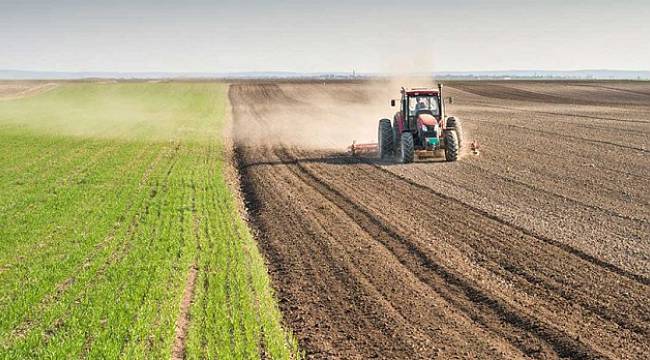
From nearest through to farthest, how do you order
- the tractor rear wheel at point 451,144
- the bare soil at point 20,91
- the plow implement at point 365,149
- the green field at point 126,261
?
the green field at point 126,261
the tractor rear wheel at point 451,144
the plow implement at point 365,149
the bare soil at point 20,91

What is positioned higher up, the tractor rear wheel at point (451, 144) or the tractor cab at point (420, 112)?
the tractor cab at point (420, 112)

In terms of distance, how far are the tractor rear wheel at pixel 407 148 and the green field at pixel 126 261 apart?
6204mm

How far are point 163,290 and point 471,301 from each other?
4.59m

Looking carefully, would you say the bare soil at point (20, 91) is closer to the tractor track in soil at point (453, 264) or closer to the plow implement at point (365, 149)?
the plow implement at point (365, 149)

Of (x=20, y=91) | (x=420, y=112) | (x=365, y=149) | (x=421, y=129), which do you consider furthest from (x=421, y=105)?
(x=20, y=91)

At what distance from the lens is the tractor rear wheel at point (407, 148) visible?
22250mm

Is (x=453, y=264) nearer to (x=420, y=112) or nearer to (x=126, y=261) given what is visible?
(x=126, y=261)

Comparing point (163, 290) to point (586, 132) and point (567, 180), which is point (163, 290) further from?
point (586, 132)

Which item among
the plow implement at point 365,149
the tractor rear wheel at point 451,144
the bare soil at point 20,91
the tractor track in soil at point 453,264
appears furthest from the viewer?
the bare soil at point 20,91

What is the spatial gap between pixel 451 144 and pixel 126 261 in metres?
13.7

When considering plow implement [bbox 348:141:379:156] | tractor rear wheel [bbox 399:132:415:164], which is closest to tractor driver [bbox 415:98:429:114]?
tractor rear wheel [bbox 399:132:415:164]

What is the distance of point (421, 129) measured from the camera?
22.2m

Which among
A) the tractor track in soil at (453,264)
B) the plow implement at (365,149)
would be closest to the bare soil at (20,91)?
the plow implement at (365,149)

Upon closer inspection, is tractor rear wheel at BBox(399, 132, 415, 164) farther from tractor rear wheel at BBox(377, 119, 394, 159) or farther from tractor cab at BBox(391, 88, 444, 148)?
tractor rear wheel at BBox(377, 119, 394, 159)
